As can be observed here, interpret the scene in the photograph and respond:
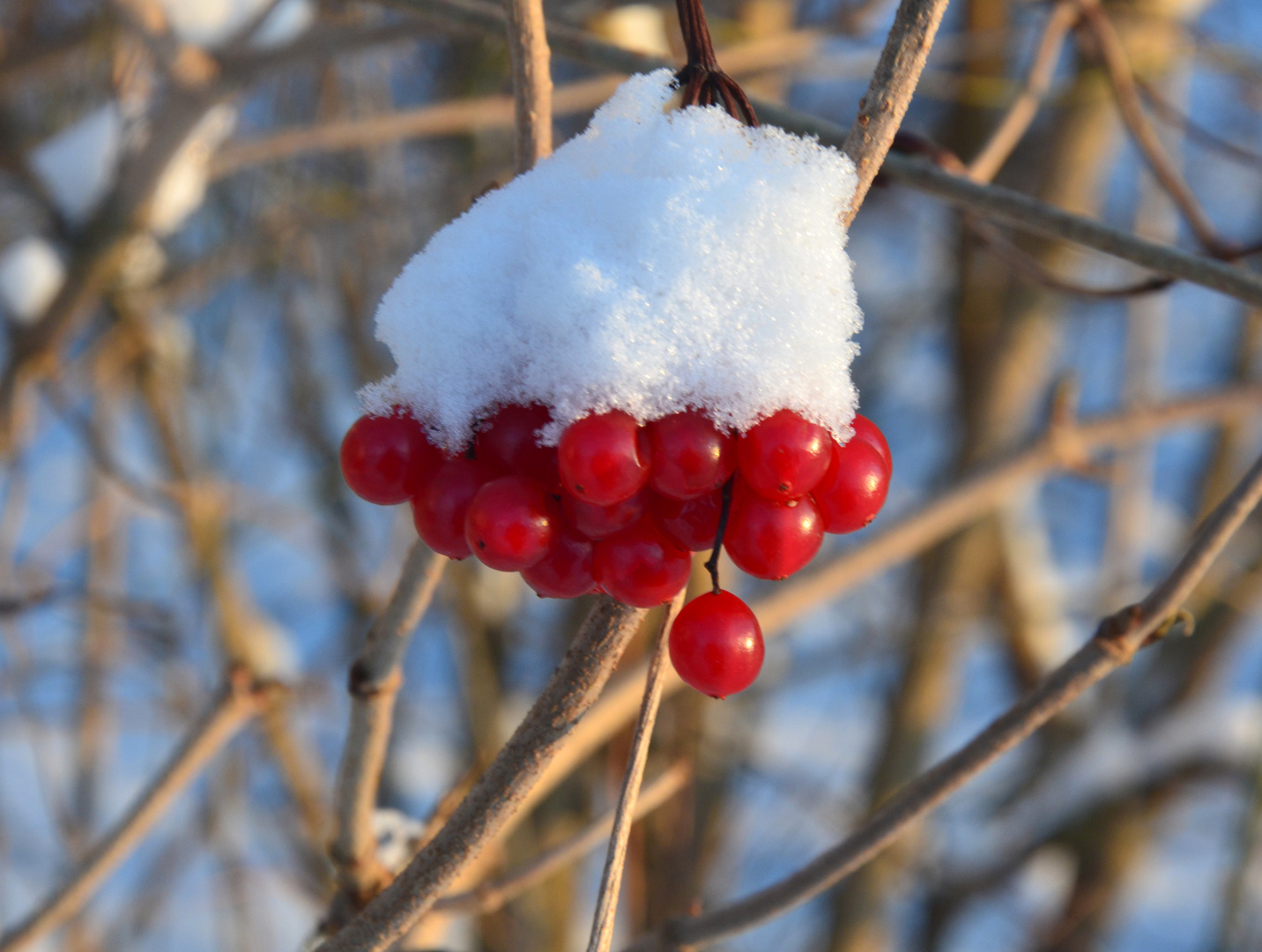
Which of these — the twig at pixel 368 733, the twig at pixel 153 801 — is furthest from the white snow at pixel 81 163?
the twig at pixel 368 733

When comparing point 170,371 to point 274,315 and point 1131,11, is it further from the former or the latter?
point 1131,11

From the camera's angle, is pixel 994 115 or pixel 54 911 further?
pixel 994 115

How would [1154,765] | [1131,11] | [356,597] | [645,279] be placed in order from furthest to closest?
[356,597] < [1154,765] < [1131,11] < [645,279]

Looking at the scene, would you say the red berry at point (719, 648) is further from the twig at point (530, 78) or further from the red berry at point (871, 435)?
the twig at point (530, 78)

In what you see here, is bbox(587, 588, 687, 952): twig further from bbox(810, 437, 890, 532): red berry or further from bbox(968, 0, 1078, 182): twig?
bbox(968, 0, 1078, 182): twig

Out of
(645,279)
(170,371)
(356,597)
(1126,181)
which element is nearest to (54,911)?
(645,279)

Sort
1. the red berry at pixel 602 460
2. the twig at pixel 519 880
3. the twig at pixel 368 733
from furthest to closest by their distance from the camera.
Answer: the twig at pixel 519 880 < the twig at pixel 368 733 < the red berry at pixel 602 460

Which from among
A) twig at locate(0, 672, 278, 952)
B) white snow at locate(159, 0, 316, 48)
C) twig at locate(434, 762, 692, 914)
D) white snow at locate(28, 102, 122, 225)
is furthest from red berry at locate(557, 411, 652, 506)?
white snow at locate(28, 102, 122, 225)
